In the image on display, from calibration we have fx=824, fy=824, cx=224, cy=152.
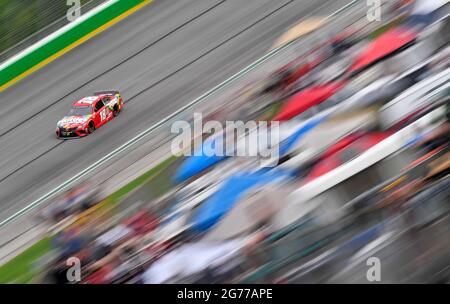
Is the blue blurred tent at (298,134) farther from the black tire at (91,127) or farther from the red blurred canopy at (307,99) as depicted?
the black tire at (91,127)

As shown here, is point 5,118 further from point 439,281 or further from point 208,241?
point 439,281

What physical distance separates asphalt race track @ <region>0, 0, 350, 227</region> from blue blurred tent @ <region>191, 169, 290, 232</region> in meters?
4.47

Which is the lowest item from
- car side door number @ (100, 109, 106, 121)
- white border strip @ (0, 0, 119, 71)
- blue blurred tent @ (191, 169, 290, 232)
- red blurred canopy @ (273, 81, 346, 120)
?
blue blurred tent @ (191, 169, 290, 232)

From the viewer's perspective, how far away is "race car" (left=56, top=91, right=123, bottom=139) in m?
19.4

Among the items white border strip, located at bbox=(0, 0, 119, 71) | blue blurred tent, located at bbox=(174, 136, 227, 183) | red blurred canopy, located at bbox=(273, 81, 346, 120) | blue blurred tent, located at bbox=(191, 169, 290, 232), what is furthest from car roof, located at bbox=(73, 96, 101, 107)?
blue blurred tent, located at bbox=(191, 169, 290, 232)

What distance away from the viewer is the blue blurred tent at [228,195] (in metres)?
14.9

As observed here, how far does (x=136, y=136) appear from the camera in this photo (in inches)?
752

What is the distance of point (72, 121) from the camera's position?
63.9 feet

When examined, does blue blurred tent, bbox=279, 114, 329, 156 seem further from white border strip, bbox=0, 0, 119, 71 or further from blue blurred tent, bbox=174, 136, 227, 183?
white border strip, bbox=0, 0, 119, 71

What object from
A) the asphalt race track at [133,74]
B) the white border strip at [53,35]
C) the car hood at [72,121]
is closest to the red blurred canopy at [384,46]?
the asphalt race track at [133,74]

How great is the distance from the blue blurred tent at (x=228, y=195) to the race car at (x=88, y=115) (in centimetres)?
505

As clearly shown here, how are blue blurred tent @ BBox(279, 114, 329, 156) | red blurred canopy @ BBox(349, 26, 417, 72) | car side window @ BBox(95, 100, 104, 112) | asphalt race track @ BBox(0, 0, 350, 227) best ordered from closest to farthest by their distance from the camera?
blue blurred tent @ BBox(279, 114, 329, 156)
red blurred canopy @ BBox(349, 26, 417, 72)
asphalt race track @ BBox(0, 0, 350, 227)
car side window @ BBox(95, 100, 104, 112)

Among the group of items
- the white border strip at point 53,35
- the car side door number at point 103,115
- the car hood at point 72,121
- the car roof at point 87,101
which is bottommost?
the car hood at point 72,121

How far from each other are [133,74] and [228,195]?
7108 millimetres
